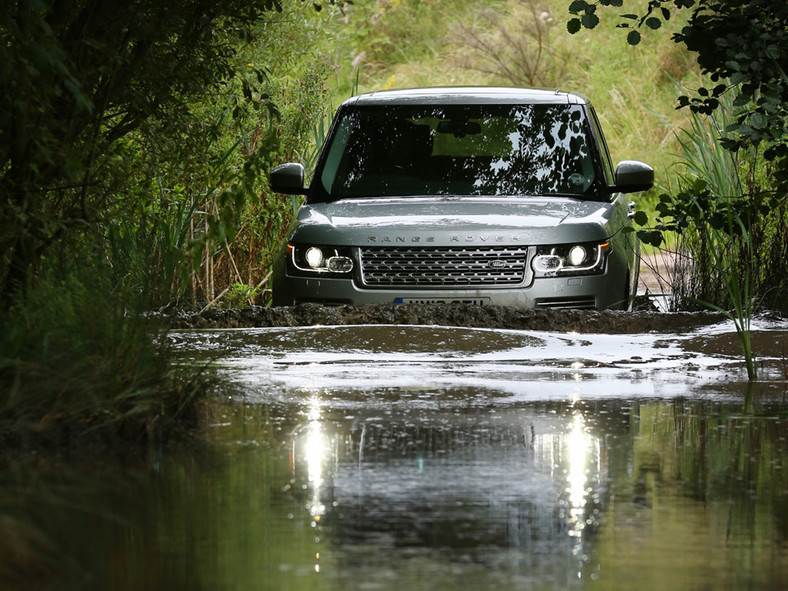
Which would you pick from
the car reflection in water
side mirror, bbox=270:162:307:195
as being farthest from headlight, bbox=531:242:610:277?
the car reflection in water

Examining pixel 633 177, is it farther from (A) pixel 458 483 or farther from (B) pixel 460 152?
(A) pixel 458 483

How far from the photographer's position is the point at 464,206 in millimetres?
10172

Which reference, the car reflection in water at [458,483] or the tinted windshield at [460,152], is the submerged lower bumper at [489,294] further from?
the car reflection in water at [458,483]

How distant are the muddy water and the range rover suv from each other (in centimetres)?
86

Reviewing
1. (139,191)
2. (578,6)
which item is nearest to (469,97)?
(578,6)

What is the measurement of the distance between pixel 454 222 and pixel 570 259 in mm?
715

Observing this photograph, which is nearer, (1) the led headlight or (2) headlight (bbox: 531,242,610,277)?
(2) headlight (bbox: 531,242,610,277)

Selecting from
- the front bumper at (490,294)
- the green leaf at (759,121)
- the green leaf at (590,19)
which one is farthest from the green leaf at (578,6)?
the front bumper at (490,294)

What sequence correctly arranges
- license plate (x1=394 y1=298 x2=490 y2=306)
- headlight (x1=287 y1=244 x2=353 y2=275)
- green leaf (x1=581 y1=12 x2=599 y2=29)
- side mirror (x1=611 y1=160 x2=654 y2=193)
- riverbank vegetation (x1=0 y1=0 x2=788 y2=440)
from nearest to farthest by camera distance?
1. riverbank vegetation (x1=0 y1=0 x2=788 y2=440)
2. green leaf (x1=581 y1=12 x2=599 y2=29)
3. license plate (x1=394 y1=298 x2=490 y2=306)
4. headlight (x1=287 y1=244 x2=353 y2=275)
5. side mirror (x1=611 y1=160 x2=654 y2=193)

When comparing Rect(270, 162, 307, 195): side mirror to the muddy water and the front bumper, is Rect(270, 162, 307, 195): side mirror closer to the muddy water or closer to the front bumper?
the front bumper

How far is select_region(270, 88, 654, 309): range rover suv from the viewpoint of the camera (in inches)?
381

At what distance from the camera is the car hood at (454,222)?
31.7 feet

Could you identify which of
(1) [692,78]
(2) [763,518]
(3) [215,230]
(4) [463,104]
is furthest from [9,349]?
(1) [692,78]

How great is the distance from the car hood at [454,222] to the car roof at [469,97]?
3.46 feet
